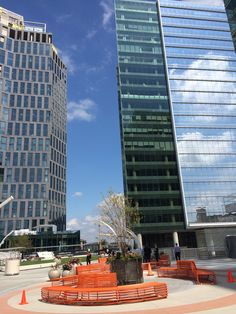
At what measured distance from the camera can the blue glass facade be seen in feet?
270

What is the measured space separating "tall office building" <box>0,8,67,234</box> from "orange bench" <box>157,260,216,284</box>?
101238 millimetres

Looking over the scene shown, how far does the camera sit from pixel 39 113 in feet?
423

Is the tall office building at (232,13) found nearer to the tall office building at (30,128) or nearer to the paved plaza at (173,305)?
the paved plaza at (173,305)

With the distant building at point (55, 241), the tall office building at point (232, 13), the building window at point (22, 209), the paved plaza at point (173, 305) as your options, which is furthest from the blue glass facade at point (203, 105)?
the paved plaza at point (173, 305)

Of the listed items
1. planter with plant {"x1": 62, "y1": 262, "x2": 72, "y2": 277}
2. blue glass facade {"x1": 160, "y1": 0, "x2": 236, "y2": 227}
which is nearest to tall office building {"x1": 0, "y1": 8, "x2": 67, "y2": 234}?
blue glass facade {"x1": 160, "y1": 0, "x2": 236, "y2": 227}

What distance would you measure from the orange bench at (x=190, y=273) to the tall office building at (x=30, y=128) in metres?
101

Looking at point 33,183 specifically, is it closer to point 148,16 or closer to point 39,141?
point 39,141

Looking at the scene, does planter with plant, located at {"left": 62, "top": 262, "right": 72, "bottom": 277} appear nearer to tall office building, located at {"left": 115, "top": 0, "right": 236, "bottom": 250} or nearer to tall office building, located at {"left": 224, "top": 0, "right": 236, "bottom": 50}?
tall office building, located at {"left": 224, "top": 0, "right": 236, "bottom": 50}

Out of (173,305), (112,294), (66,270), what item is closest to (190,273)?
(112,294)

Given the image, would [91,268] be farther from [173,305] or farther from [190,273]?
[173,305]

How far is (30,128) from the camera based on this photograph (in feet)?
413

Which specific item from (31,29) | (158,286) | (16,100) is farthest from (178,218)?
(31,29)

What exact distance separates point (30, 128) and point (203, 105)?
6782 cm

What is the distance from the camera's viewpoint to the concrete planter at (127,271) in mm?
15727
